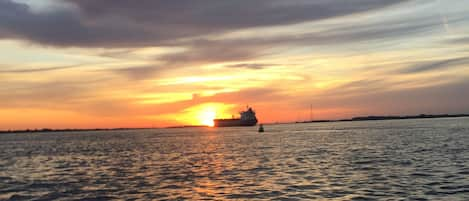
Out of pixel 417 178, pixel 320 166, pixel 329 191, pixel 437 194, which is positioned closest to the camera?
pixel 437 194

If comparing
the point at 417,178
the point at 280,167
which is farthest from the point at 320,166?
the point at 417,178

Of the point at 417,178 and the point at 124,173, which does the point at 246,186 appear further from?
the point at 124,173

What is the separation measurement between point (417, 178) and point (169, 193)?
1749 cm

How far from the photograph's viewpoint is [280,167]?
4528 cm

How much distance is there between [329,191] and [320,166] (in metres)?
15.0

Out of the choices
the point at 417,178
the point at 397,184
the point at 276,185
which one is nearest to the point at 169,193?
the point at 276,185

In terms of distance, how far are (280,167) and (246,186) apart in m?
12.5

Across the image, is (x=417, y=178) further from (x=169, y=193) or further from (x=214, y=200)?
(x=169, y=193)

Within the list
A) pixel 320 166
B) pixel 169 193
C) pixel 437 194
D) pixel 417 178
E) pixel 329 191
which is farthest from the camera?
pixel 320 166

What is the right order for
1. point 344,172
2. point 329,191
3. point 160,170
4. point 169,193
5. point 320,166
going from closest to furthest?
point 329,191, point 169,193, point 344,172, point 320,166, point 160,170

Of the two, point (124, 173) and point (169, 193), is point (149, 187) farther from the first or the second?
point (124, 173)

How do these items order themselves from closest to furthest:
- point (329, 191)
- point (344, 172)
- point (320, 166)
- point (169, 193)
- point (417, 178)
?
point (329, 191) < point (169, 193) < point (417, 178) < point (344, 172) < point (320, 166)

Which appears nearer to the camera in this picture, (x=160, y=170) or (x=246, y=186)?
(x=246, y=186)

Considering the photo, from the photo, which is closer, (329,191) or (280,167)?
(329,191)
